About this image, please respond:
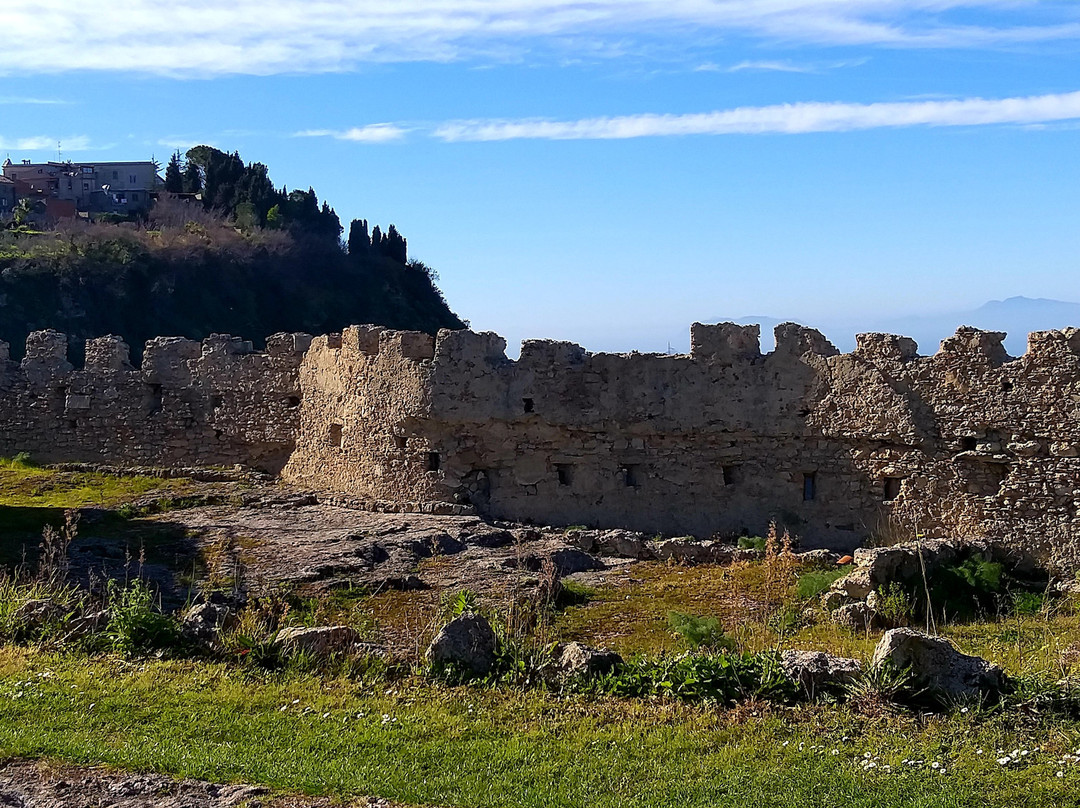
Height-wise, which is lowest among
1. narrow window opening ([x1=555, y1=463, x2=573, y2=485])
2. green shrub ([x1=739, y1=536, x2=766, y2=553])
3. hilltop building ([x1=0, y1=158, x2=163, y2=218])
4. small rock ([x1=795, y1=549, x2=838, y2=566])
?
small rock ([x1=795, y1=549, x2=838, y2=566])

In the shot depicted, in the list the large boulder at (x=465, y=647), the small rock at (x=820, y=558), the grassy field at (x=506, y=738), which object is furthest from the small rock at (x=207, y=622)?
the small rock at (x=820, y=558)

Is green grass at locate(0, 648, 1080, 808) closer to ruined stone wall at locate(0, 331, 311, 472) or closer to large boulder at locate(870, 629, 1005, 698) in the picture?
large boulder at locate(870, 629, 1005, 698)

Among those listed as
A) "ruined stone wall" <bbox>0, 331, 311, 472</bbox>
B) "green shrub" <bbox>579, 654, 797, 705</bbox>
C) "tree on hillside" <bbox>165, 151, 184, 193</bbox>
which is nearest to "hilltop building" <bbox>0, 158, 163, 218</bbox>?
"tree on hillside" <bbox>165, 151, 184, 193</bbox>

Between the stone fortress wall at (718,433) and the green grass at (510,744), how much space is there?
27.5ft

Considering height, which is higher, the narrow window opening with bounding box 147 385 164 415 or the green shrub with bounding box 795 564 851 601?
the narrow window opening with bounding box 147 385 164 415

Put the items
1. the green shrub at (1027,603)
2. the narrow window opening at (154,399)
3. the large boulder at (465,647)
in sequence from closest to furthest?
the large boulder at (465,647), the green shrub at (1027,603), the narrow window opening at (154,399)

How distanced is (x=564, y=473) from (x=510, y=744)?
1054 centimetres

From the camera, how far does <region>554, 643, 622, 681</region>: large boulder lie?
9.01 metres

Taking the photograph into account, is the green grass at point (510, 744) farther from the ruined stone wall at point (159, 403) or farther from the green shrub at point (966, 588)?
the ruined stone wall at point (159, 403)

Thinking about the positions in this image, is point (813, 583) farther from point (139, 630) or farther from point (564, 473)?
point (139, 630)

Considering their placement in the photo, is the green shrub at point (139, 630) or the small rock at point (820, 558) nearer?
the green shrub at point (139, 630)

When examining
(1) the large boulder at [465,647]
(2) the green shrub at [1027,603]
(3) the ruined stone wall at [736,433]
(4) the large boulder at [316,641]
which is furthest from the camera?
(3) the ruined stone wall at [736,433]

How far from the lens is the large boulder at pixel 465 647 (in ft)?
30.3

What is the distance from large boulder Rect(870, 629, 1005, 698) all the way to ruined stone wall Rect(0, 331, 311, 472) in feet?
49.1
